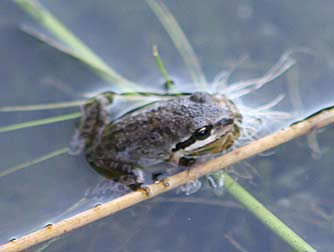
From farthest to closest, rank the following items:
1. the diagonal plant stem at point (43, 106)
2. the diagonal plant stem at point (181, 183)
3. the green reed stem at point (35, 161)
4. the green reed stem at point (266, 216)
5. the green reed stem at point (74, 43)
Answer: the green reed stem at point (74, 43) < the diagonal plant stem at point (43, 106) < the green reed stem at point (35, 161) < the green reed stem at point (266, 216) < the diagonal plant stem at point (181, 183)

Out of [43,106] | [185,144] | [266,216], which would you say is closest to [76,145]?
[43,106]

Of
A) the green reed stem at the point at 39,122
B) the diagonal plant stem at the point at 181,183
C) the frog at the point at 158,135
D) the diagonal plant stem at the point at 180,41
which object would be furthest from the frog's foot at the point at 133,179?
the diagonal plant stem at the point at 180,41

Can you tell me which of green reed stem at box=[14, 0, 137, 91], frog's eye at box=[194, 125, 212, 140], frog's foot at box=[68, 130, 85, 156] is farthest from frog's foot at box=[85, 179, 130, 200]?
green reed stem at box=[14, 0, 137, 91]

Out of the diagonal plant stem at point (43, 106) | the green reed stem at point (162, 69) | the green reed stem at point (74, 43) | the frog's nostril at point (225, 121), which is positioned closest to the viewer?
the frog's nostril at point (225, 121)

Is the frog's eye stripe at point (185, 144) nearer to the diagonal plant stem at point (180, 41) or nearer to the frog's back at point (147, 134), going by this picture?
the frog's back at point (147, 134)

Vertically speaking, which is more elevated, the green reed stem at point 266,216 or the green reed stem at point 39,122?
the green reed stem at point 39,122

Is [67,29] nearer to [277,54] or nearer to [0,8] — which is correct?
[0,8]
